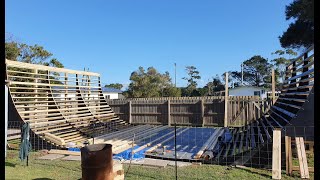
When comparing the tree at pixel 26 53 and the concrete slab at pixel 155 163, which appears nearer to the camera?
the concrete slab at pixel 155 163

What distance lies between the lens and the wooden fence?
15.4 m

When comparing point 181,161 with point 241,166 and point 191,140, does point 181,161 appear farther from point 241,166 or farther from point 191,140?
point 191,140

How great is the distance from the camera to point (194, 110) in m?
16.5

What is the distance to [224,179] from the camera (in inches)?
212

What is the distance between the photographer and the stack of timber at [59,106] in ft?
31.4

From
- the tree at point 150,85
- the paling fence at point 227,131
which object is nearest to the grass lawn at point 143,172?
the paling fence at point 227,131

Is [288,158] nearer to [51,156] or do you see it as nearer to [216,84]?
[51,156]

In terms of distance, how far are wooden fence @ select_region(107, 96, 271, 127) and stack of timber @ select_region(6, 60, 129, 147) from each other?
7.15 ft

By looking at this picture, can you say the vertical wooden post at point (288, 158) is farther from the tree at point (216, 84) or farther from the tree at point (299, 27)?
the tree at point (216, 84)

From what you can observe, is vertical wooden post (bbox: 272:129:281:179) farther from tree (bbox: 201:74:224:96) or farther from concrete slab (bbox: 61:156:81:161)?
tree (bbox: 201:74:224:96)

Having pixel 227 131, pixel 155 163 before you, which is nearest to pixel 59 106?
pixel 155 163

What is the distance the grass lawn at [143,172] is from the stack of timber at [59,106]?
235cm
